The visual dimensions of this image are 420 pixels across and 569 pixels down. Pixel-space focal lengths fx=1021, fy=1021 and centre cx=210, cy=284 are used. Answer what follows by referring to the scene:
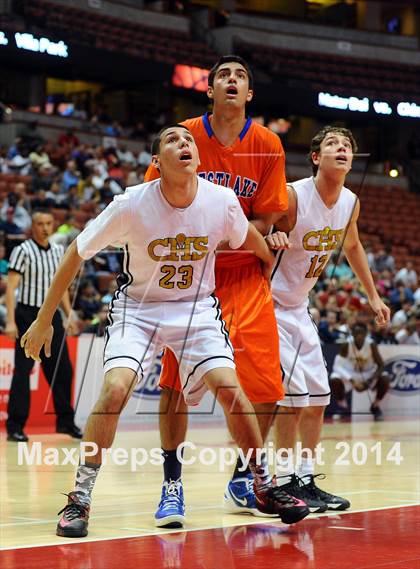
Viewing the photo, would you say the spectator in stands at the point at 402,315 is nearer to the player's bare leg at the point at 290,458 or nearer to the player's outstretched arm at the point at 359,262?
the player's outstretched arm at the point at 359,262

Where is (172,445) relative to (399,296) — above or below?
below

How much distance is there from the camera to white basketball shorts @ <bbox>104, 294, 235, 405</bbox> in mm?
4473

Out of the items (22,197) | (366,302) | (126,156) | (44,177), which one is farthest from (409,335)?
(126,156)

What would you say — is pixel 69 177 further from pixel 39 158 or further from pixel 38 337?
pixel 38 337

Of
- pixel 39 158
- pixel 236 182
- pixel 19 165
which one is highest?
pixel 39 158

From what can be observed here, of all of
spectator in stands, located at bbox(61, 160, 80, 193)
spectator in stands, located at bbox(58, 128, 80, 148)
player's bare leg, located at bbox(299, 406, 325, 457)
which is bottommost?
player's bare leg, located at bbox(299, 406, 325, 457)

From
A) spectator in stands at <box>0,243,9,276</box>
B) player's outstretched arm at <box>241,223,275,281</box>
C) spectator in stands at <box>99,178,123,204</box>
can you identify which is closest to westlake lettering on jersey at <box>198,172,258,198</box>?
player's outstretched arm at <box>241,223,275,281</box>

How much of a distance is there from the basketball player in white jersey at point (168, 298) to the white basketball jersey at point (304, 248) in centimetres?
82

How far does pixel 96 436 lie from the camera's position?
169 inches

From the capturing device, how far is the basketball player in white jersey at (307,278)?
5355mm

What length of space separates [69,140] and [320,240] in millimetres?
15751

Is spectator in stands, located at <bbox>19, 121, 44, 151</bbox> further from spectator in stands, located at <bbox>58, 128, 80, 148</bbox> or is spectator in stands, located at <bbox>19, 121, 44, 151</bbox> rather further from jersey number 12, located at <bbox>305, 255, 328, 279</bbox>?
jersey number 12, located at <bbox>305, 255, 328, 279</bbox>

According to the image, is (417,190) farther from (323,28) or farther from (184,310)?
(184,310)

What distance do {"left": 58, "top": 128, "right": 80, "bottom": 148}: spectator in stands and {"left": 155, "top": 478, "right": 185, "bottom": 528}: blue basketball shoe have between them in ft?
52.3
